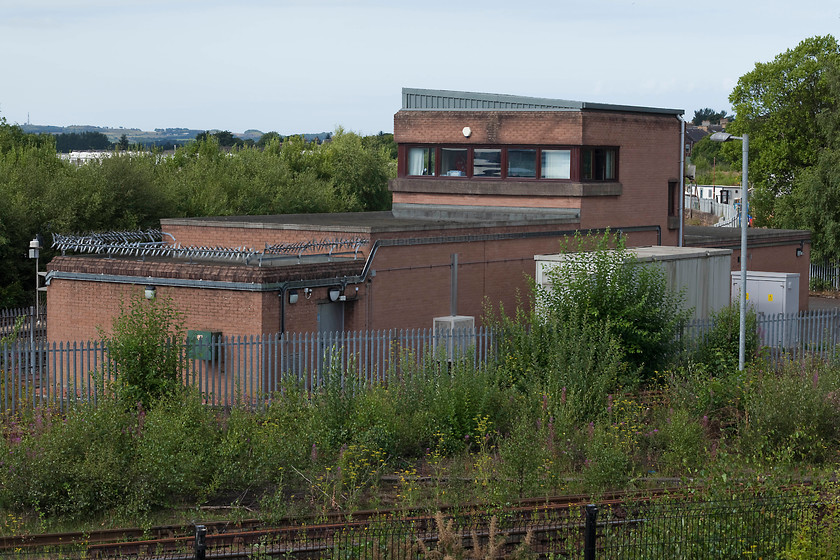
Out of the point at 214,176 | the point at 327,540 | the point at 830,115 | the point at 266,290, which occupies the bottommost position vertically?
the point at 327,540

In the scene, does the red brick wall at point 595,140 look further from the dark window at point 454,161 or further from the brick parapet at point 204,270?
the brick parapet at point 204,270

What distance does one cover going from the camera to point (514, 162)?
97.8ft

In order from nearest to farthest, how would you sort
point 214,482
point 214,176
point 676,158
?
point 214,482 → point 676,158 → point 214,176

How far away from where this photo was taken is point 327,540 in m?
11.5

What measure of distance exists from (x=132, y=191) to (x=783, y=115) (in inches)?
1490

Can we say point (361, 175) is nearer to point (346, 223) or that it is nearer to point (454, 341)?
point (346, 223)

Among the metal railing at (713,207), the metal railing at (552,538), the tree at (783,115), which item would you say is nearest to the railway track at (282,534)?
the metal railing at (552,538)

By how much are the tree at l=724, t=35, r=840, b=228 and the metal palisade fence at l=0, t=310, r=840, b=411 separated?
35.3 m

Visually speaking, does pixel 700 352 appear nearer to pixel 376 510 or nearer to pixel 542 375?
pixel 542 375

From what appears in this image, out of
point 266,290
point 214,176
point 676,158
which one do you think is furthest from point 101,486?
point 214,176

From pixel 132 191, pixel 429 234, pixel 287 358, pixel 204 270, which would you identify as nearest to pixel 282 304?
pixel 204 270

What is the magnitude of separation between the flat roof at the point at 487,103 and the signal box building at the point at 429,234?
4 centimetres

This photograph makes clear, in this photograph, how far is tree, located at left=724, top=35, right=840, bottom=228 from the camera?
57719mm

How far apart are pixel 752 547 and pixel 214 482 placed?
688 centimetres
